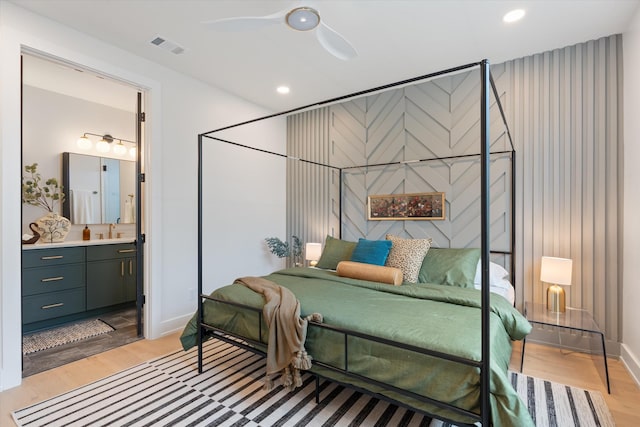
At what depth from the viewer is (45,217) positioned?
349 cm

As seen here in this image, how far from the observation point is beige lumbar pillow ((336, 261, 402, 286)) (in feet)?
A: 8.78

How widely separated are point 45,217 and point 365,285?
12.2ft

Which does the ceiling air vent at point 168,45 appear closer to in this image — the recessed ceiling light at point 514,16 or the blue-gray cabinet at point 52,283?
the blue-gray cabinet at point 52,283

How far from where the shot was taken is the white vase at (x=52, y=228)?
3.45 m

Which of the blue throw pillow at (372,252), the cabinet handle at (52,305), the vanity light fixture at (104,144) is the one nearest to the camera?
the blue throw pillow at (372,252)

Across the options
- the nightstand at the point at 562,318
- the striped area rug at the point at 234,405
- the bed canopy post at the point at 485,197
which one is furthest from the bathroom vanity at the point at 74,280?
the nightstand at the point at 562,318

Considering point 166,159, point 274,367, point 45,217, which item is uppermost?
point 166,159

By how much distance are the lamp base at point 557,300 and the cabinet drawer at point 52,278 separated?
4912 millimetres

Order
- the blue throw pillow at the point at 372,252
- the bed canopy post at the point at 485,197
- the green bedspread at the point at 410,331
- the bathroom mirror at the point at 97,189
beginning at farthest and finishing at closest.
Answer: the bathroom mirror at the point at 97,189 → the blue throw pillow at the point at 372,252 → the green bedspread at the point at 410,331 → the bed canopy post at the point at 485,197

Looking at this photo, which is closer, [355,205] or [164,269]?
[164,269]

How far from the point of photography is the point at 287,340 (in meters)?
1.91

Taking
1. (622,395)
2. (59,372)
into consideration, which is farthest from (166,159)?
(622,395)

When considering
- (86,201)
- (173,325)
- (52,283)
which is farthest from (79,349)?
(86,201)

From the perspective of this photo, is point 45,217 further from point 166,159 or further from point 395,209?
point 395,209
